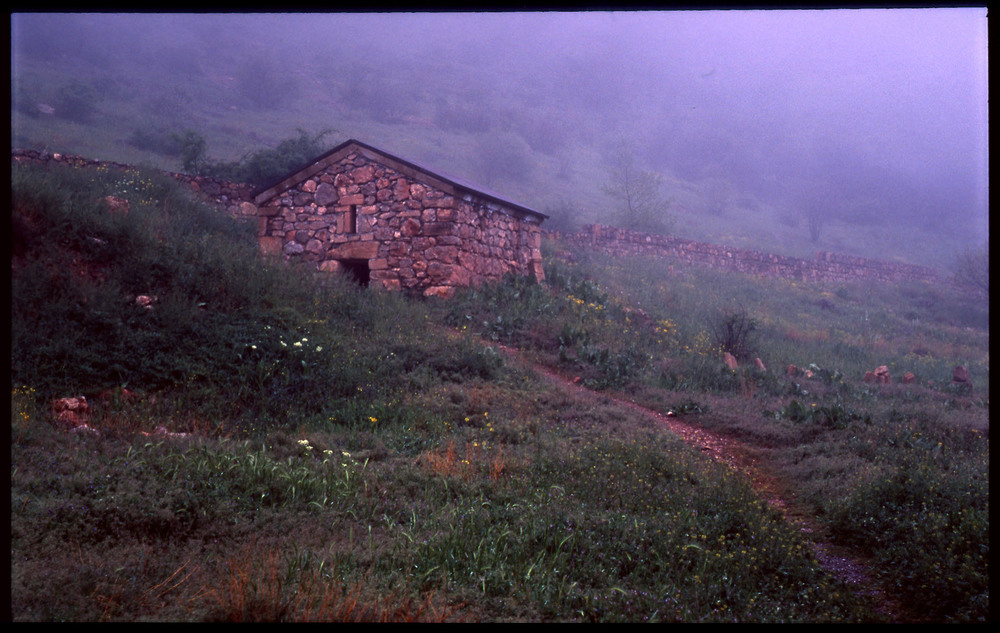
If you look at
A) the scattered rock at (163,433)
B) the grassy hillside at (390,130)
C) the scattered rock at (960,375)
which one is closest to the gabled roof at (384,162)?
the scattered rock at (163,433)

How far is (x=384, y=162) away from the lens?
14.0m

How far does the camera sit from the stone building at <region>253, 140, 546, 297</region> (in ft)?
44.6

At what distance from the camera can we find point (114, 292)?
787 cm

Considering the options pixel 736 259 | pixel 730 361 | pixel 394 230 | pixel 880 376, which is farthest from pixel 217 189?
pixel 736 259

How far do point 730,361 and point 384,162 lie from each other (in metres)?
9.36

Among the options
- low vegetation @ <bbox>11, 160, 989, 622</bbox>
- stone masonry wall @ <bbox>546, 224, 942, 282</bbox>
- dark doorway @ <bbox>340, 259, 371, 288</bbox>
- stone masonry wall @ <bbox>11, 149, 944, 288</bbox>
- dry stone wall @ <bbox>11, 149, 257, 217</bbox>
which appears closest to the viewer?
low vegetation @ <bbox>11, 160, 989, 622</bbox>

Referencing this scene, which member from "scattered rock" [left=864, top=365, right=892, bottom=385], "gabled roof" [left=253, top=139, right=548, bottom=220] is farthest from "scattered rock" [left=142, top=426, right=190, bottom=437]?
"scattered rock" [left=864, top=365, right=892, bottom=385]

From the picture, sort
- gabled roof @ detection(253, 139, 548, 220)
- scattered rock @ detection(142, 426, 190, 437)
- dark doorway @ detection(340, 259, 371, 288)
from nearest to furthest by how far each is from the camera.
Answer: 1. scattered rock @ detection(142, 426, 190, 437)
2. gabled roof @ detection(253, 139, 548, 220)
3. dark doorway @ detection(340, 259, 371, 288)

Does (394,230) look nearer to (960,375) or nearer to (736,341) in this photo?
(736,341)

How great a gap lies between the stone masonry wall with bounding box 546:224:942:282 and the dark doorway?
11.5 m

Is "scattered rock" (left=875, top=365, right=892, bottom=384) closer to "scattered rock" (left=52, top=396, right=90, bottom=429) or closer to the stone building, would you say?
the stone building

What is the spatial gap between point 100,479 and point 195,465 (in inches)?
26.8

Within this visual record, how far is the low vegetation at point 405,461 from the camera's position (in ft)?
11.4

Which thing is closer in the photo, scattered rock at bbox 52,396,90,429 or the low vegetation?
the low vegetation
